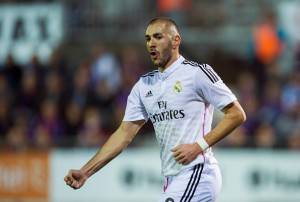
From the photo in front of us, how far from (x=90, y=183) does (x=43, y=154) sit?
982 millimetres

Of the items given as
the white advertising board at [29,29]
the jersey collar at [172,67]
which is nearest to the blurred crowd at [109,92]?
the white advertising board at [29,29]

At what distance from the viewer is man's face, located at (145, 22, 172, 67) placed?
7.21 m

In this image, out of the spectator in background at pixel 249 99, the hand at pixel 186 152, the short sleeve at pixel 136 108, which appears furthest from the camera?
the spectator in background at pixel 249 99

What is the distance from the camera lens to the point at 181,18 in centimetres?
1836

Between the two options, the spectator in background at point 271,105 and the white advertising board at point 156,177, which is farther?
the spectator in background at point 271,105

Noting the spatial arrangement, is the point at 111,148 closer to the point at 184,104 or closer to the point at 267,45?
the point at 184,104

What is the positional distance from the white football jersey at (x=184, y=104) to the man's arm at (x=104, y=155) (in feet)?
1.16

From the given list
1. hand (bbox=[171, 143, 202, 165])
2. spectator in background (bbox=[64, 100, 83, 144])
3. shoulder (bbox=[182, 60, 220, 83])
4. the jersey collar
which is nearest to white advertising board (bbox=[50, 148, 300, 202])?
spectator in background (bbox=[64, 100, 83, 144])

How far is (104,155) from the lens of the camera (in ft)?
24.5

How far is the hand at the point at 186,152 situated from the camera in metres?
6.79

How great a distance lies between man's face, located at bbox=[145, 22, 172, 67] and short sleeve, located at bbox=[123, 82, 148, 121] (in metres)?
0.48

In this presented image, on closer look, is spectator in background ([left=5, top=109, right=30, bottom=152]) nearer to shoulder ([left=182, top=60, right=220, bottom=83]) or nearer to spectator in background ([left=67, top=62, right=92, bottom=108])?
spectator in background ([left=67, top=62, right=92, bottom=108])

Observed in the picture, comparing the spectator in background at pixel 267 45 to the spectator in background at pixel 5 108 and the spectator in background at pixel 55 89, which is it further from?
the spectator in background at pixel 5 108

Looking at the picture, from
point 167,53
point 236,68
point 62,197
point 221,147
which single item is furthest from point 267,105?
point 167,53
